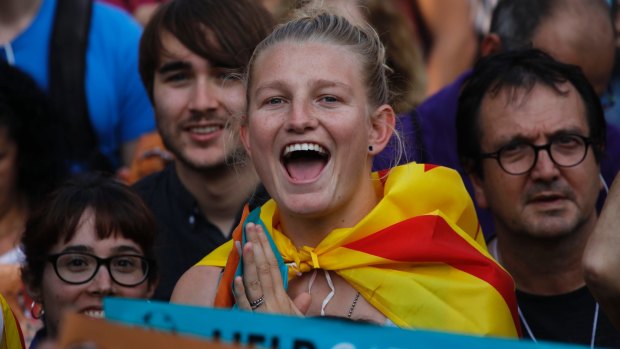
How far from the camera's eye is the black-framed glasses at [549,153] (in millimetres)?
4801

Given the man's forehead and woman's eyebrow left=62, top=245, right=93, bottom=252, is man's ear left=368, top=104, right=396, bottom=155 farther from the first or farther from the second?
woman's eyebrow left=62, top=245, right=93, bottom=252

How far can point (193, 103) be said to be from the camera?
5418mm

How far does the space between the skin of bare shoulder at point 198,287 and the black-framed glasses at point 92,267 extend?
0.52 meters

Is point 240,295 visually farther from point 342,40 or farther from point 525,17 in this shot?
point 525,17

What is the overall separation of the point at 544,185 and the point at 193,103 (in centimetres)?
150

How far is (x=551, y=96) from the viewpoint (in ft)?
16.1

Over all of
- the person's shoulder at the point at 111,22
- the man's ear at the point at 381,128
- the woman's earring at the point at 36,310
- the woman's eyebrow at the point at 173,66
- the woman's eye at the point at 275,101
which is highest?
the person's shoulder at the point at 111,22

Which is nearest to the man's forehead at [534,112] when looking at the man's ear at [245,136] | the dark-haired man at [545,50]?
the dark-haired man at [545,50]

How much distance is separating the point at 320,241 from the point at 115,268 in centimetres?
96

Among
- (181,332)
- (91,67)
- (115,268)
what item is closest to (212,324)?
(181,332)

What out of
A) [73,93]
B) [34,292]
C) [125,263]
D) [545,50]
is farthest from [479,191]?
[73,93]

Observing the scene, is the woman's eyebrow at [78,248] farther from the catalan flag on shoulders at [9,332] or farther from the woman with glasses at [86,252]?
the catalan flag on shoulders at [9,332]

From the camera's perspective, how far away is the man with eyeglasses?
476 cm

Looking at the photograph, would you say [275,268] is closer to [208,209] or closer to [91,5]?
[208,209]
